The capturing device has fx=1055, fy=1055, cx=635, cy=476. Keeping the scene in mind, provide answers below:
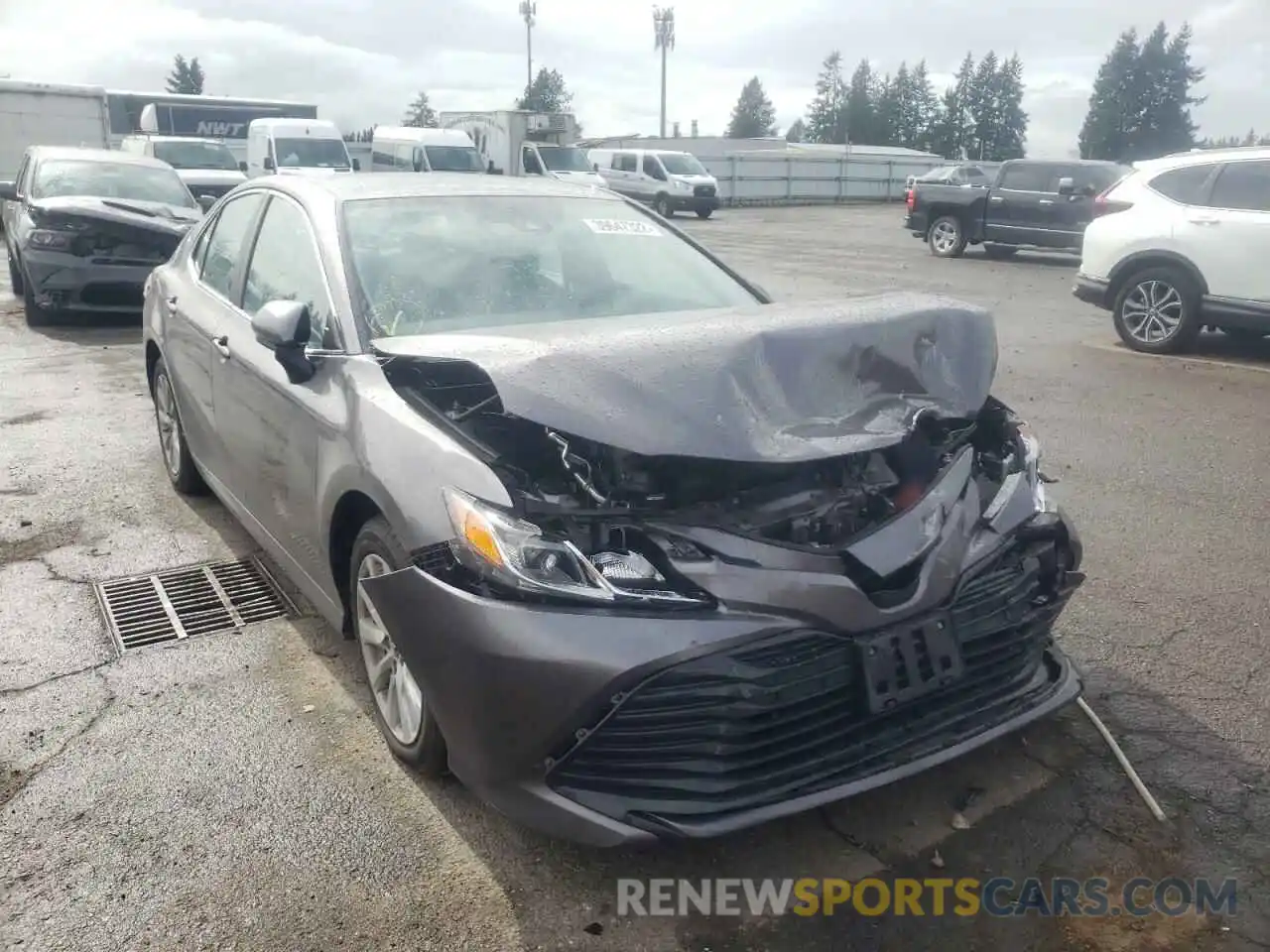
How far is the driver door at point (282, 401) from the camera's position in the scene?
11.1ft

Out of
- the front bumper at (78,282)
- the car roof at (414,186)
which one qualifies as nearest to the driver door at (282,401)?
the car roof at (414,186)

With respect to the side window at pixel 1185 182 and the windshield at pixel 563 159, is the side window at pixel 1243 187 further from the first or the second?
the windshield at pixel 563 159

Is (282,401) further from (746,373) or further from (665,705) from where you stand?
(665,705)

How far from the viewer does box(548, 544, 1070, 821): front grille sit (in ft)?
7.90

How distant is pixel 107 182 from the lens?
11367mm

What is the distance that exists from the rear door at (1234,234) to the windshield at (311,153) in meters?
18.3

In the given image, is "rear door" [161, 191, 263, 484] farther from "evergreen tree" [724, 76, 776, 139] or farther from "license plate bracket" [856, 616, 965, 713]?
"evergreen tree" [724, 76, 776, 139]

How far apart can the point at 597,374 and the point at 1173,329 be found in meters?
8.36

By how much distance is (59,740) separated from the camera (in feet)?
10.8

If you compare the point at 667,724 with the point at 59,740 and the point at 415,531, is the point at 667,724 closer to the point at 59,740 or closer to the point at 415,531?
the point at 415,531

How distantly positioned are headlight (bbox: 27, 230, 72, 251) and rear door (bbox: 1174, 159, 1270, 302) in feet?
33.4

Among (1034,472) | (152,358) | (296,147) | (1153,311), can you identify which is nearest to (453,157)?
(296,147)

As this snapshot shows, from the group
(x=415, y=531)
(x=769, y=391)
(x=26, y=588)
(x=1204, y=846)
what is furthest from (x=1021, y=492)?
(x=26, y=588)

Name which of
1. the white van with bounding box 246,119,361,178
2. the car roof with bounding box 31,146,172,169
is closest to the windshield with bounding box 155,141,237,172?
the white van with bounding box 246,119,361,178
